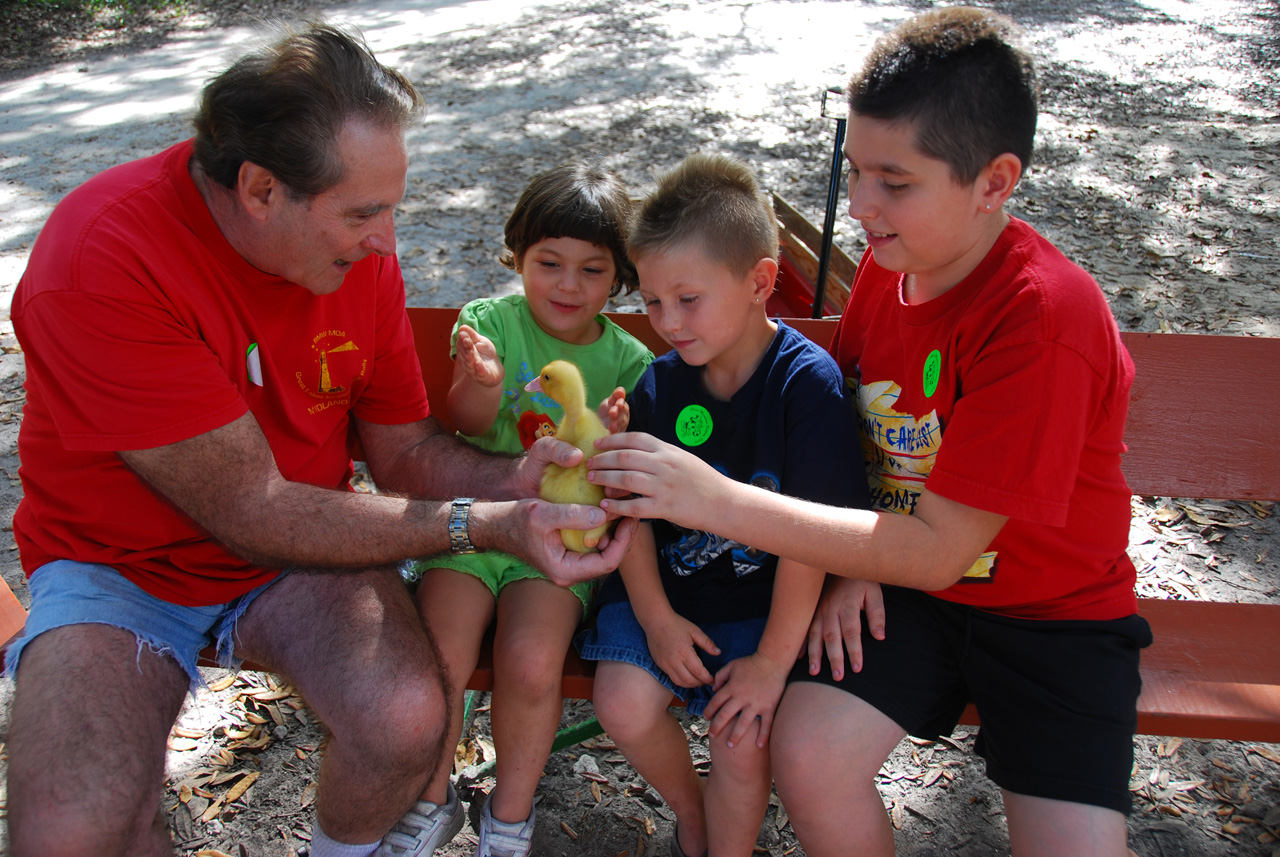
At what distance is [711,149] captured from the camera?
8602 mm

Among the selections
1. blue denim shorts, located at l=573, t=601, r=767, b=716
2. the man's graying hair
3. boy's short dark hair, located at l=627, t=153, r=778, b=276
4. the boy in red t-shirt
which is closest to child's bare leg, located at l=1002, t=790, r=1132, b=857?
the boy in red t-shirt

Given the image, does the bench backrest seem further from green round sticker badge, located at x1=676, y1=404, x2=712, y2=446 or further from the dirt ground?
green round sticker badge, located at x1=676, y1=404, x2=712, y2=446

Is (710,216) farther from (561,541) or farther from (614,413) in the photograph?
(561,541)

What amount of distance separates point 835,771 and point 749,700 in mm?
276

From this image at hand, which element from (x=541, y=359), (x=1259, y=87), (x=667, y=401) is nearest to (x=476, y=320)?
(x=541, y=359)

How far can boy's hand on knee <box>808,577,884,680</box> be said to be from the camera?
2256mm

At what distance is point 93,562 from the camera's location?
7.73ft

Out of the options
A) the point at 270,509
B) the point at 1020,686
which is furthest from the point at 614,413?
the point at 1020,686

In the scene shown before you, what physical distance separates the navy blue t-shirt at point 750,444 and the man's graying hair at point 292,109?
1096 millimetres

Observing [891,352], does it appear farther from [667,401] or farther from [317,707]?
[317,707]

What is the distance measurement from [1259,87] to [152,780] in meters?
12.3

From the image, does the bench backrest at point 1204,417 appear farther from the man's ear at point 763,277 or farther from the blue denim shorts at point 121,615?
the blue denim shorts at point 121,615

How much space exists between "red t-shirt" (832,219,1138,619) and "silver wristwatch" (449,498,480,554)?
1184mm

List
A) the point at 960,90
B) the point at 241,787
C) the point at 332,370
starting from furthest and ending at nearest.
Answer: the point at 241,787 → the point at 332,370 → the point at 960,90
